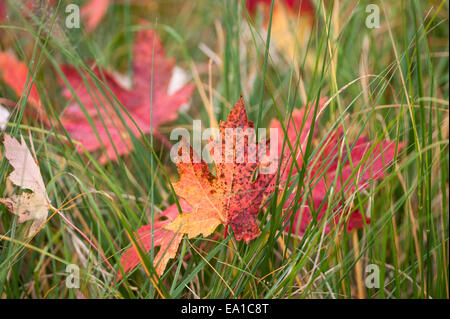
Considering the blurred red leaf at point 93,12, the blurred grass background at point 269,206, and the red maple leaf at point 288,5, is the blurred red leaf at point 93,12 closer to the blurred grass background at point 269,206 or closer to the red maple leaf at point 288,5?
the blurred grass background at point 269,206

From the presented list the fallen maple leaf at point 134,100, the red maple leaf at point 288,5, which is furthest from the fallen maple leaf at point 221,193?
the red maple leaf at point 288,5

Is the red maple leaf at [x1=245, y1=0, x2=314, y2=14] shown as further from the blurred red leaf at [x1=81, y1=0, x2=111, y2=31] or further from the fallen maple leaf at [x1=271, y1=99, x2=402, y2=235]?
the fallen maple leaf at [x1=271, y1=99, x2=402, y2=235]

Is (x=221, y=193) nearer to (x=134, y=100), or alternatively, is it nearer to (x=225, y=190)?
(x=225, y=190)

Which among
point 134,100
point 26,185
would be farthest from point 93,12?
point 26,185

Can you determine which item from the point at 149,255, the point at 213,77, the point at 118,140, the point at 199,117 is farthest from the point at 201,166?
the point at 213,77

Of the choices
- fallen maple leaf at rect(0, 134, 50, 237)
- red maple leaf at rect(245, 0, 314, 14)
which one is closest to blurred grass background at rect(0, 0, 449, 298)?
fallen maple leaf at rect(0, 134, 50, 237)

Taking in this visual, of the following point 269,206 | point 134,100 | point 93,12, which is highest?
point 93,12
